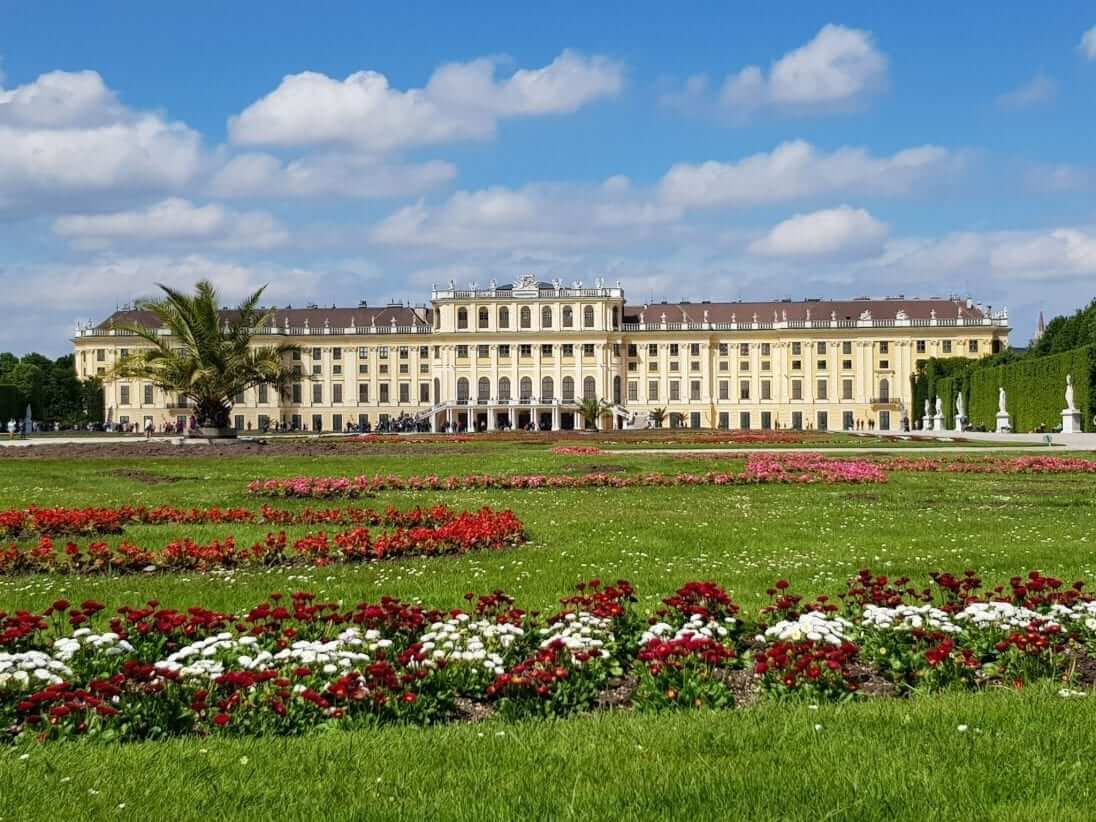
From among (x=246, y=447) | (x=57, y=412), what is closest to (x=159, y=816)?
(x=246, y=447)

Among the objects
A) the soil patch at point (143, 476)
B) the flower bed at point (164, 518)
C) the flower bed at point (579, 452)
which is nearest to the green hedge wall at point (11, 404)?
the flower bed at point (579, 452)

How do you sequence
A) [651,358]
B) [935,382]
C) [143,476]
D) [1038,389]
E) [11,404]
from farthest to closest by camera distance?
1. [651,358]
2. [11,404]
3. [935,382]
4. [1038,389]
5. [143,476]

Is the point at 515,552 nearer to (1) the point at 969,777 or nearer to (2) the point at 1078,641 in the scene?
(2) the point at 1078,641

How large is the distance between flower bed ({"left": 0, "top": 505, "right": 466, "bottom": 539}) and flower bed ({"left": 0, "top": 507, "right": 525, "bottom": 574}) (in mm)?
520

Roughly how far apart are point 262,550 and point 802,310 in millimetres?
87129

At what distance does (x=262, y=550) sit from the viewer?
9727 millimetres

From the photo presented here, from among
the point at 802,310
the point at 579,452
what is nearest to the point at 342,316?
the point at 802,310

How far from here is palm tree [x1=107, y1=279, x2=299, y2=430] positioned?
112 ft

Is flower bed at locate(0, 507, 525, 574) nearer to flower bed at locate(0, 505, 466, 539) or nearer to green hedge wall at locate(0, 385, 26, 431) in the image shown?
flower bed at locate(0, 505, 466, 539)

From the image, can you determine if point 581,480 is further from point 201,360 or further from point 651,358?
point 651,358

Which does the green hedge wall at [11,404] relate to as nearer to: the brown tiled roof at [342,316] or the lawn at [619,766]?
the brown tiled roof at [342,316]

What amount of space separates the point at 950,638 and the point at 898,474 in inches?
622

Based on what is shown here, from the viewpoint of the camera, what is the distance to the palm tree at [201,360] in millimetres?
34188

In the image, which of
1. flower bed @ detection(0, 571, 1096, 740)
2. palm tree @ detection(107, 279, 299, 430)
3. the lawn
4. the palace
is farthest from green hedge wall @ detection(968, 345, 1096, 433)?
flower bed @ detection(0, 571, 1096, 740)
